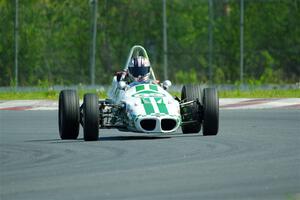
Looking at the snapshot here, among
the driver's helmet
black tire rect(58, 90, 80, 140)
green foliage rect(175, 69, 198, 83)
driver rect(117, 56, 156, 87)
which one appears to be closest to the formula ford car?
black tire rect(58, 90, 80, 140)

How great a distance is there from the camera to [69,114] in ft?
59.0

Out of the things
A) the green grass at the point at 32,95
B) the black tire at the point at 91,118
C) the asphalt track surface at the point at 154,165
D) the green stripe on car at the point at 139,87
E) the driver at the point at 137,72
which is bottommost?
the green grass at the point at 32,95

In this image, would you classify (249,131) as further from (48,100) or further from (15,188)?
(48,100)

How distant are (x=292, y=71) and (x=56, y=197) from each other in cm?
2766

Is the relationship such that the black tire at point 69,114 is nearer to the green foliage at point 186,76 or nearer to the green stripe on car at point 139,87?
the green stripe on car at point 139,87

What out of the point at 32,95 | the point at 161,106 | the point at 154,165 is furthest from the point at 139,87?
the point at 32,95

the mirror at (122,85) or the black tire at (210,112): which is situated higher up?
the mirror at (122,85)

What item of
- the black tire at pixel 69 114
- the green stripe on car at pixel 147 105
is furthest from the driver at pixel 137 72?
the green stripe on car at pixel 147 105

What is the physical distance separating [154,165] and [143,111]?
141 inches

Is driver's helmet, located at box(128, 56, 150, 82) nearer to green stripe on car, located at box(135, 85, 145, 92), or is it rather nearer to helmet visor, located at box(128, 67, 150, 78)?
helmet visor, located at box(128, 67, 150, 78)

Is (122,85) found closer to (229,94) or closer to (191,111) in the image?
(191,111)

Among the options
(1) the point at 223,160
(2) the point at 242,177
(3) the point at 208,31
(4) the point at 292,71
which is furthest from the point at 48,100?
(2) the point at 242,177

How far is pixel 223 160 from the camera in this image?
13992mm

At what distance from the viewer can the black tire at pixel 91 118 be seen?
56.6 ft
